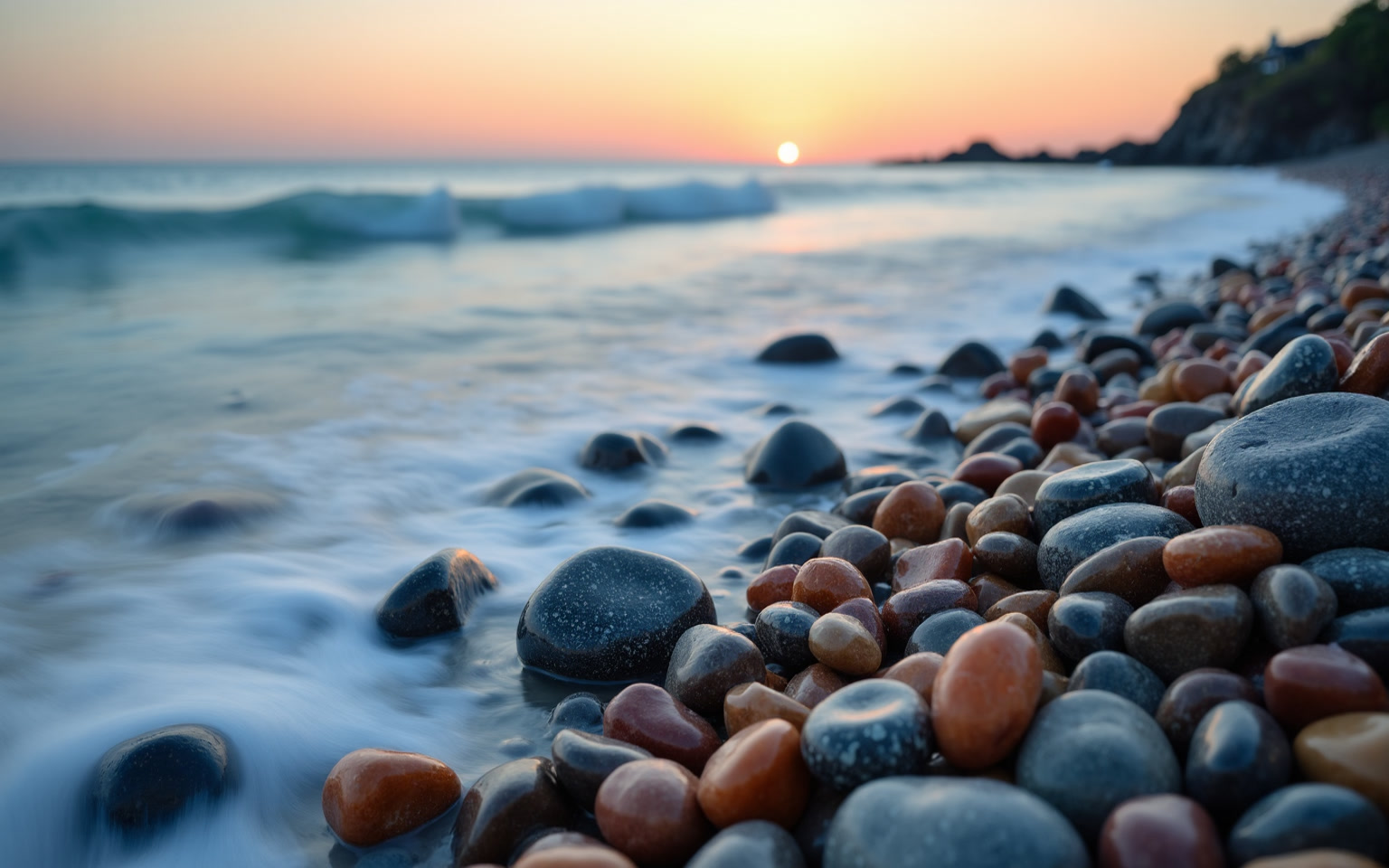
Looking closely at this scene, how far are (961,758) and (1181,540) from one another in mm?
610

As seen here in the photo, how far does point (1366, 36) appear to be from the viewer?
46.7 metres

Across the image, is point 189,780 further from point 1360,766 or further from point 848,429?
point 848,429

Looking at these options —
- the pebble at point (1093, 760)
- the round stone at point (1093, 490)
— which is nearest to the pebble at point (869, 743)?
the pebble at point (1093, 760)

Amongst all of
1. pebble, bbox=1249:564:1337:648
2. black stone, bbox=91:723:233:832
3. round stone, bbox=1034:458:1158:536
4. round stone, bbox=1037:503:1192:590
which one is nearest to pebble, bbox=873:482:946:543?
round stone, bbox=1034:458:1158:536

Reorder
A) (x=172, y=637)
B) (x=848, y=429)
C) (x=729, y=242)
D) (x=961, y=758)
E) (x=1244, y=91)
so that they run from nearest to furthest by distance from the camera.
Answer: (x=961, y=758) < (x=172, y=637) < (x=848, y=429) < (x=729, y=242) < (x=1244, y=91)

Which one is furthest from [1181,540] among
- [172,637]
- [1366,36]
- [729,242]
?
[1366,36]

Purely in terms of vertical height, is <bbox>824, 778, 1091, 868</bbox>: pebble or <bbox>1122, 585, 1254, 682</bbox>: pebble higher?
<bbox>1122, 585, 1254, 682</bbox>: pebble

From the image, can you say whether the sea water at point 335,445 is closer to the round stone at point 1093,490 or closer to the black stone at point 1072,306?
the black stone at point 1072,306

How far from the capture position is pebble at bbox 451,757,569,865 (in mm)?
1427

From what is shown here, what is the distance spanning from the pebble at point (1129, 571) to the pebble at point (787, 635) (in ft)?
1.70

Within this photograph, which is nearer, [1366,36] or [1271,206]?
[1271,206]

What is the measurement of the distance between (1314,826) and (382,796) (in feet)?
4.51

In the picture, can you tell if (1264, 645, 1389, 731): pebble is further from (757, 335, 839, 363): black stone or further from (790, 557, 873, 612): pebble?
(757, 335, 839, 363): black stone

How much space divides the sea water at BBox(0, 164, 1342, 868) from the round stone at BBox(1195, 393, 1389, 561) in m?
1.25
